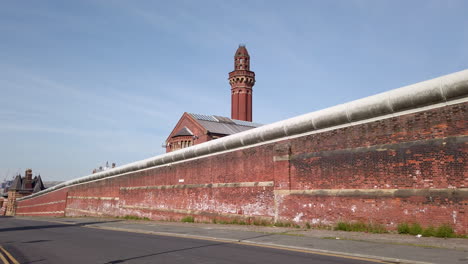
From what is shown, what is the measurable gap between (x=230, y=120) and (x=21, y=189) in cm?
5835

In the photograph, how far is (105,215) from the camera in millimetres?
33812

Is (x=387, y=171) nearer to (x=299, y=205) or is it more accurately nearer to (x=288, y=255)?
(x=299, y=205)

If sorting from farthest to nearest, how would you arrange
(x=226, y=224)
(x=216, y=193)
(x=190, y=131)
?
(x=190, y=131)
(x=216, y=193)
(x=226, y=224)

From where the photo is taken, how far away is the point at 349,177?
504 inches

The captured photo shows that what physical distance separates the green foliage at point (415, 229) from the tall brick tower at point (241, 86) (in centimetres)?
4187

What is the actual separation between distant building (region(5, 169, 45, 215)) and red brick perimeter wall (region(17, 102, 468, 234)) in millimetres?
70128

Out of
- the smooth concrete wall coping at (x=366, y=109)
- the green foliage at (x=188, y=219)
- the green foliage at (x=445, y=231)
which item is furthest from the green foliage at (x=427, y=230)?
the green foliage at (x=188, y=219)

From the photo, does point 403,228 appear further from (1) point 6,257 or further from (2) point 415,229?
(1) point 6,257

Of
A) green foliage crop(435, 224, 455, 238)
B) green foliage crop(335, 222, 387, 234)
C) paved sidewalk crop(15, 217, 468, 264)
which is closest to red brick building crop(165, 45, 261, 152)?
green foliage crop(335, 222, 387, 234)

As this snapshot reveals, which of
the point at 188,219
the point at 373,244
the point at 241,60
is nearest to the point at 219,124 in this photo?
the point at 241,60

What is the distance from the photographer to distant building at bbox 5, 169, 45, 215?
76812mm

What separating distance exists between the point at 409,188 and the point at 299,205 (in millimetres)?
4513

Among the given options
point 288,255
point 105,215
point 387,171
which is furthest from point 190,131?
point 288,255

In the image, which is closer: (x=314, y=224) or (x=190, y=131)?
(x=314, y=224)
